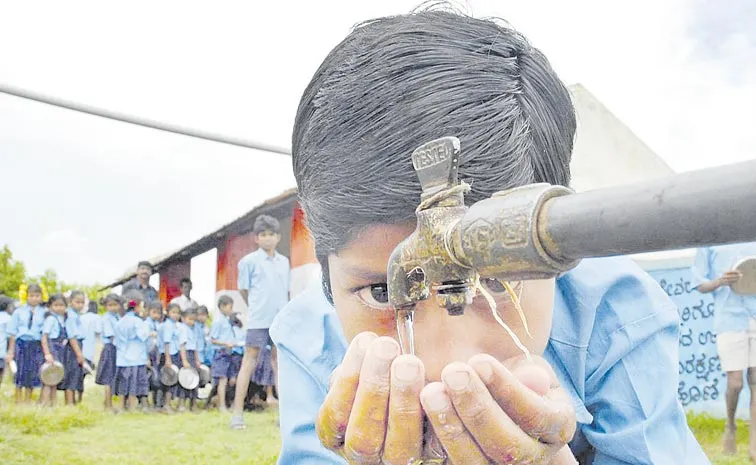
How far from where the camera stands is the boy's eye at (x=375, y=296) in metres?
1.47

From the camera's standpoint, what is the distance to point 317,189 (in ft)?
5.28

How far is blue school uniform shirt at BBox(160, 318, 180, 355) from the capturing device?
1019 centimetres

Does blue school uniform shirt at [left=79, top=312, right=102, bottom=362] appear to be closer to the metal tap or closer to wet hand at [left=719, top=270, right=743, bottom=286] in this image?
wet hand at [left=719, top=270, right=743, bottom=286]

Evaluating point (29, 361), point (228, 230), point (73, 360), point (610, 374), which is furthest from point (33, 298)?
point (610, 374)

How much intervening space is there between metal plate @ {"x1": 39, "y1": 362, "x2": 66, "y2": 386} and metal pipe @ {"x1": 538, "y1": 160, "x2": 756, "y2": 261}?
31.5 ft

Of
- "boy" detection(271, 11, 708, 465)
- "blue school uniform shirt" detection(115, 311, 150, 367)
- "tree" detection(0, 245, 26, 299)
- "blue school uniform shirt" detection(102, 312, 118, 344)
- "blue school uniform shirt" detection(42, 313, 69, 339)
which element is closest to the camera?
"boy" detection(271, 11, 708, 465)

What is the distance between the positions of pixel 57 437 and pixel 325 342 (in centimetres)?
445

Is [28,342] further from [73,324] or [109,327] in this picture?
[109,327]

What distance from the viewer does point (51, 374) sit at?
9.23m

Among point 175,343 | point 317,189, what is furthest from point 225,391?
point 317,189

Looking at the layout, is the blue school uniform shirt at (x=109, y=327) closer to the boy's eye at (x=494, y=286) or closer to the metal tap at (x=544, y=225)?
the boy's eye at (x=494, y=286)

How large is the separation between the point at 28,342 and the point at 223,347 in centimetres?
269

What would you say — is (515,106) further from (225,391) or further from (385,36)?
(225,391)

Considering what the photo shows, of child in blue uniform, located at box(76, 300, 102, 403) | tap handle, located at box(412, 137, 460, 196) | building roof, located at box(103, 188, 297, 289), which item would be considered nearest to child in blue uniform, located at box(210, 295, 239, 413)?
building roof, located at box(103, 188, 297, 289)
